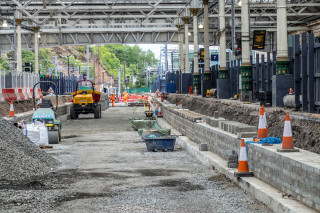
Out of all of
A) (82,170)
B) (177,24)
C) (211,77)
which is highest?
(177,24)

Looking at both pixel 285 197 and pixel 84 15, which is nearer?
pixel 285 197

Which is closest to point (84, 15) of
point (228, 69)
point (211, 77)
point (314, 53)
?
point (211, 77)

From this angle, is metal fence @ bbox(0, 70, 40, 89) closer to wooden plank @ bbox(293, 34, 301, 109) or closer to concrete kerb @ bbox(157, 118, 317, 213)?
wooden plank @ bbox(293, 34, 301, 109)

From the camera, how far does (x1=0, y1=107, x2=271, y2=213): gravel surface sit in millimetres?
11039

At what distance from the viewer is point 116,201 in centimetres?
1162

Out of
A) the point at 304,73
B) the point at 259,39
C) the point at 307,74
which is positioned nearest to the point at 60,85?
the point at 259,39

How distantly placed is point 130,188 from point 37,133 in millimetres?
9774

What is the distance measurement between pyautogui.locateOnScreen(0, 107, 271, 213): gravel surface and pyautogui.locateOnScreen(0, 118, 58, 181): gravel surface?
461 millimetres

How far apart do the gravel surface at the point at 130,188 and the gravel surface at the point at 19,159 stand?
1.51ft

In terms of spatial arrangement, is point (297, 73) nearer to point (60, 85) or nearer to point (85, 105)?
point (85, 105)

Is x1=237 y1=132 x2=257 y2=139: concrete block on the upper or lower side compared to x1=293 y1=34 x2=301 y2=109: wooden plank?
lower

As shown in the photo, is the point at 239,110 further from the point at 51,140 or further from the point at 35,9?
the point at 35,9

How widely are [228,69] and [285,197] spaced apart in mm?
30896

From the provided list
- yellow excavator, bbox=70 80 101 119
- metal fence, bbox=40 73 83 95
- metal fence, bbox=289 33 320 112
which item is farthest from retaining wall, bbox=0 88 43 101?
metal fence, bbox=289 33 320 112
